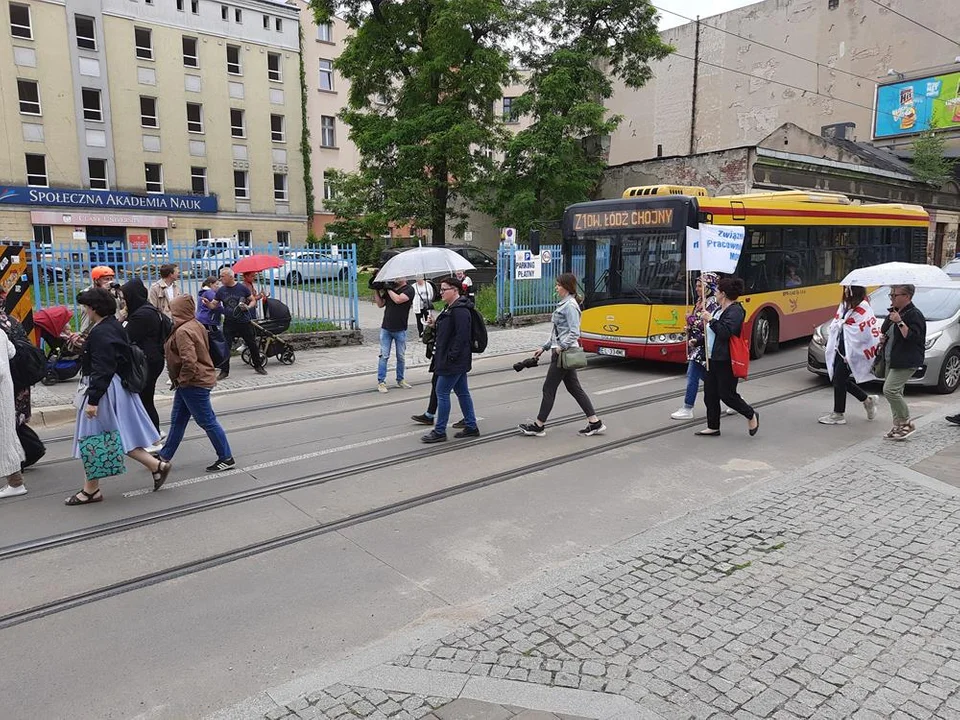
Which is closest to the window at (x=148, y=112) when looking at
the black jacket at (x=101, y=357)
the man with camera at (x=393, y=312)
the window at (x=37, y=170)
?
the window at (x=37, y=170)

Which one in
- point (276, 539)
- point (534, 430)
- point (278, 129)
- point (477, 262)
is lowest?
point (276, 539)

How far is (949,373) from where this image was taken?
9859 millimetres

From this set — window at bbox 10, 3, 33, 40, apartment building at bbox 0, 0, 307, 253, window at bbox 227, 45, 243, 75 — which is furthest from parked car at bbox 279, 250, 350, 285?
window at bbox 227, 45, 243, 75

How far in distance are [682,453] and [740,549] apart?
2.43 meters

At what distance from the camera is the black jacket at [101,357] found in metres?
5.37

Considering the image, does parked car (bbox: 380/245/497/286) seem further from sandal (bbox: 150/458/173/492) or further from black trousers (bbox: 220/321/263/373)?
sandal (bbox: 150/458/173/492)

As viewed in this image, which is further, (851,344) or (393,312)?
(393,312)

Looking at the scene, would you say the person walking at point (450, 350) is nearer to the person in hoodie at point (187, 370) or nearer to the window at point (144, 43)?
the person in hoodie at point (187, 370)

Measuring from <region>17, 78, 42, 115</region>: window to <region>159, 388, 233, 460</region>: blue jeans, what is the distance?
35432 mm

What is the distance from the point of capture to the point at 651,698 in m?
3.18

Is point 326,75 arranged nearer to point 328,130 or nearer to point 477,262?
point 328,130

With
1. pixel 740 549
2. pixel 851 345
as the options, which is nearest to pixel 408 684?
pixel 740 549

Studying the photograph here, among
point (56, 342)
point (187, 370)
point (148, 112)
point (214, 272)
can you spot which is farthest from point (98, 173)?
point (187, 370)

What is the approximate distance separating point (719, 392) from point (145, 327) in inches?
245
